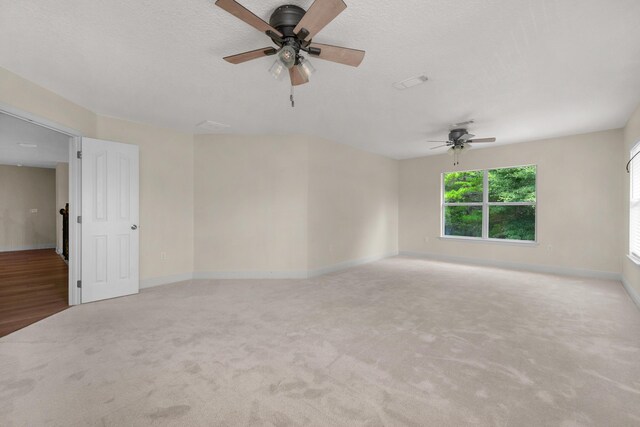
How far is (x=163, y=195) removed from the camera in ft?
15.1

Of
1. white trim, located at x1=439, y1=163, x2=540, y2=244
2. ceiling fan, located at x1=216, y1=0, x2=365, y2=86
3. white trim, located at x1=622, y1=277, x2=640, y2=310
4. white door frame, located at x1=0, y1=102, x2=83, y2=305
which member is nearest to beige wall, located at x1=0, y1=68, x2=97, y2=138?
white door frame, located at x1=0, y1=102, x2=83, y2=305

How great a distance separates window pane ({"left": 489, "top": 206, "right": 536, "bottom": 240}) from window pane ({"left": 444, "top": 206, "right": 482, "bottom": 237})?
0.27 m

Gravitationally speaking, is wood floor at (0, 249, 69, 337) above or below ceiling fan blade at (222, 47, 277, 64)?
below

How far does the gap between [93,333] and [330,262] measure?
370cm

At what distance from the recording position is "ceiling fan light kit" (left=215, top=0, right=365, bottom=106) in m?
1.62

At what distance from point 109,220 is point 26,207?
7.36 metres

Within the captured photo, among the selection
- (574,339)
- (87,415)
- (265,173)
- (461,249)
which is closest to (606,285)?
(461,249)

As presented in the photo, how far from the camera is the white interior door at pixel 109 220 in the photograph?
3.66 metres

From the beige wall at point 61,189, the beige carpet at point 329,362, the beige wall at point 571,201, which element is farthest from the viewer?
the beige wall at point 61,189

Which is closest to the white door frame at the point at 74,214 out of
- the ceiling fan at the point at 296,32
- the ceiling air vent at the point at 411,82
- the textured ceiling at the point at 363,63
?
the textured ceiling at the point at 363,63

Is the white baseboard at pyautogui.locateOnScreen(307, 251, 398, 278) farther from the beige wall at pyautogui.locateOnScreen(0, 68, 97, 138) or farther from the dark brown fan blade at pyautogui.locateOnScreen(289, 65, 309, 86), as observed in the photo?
the beige wall at pyautogui.locateOnScreen(0, 68, 97, 138)

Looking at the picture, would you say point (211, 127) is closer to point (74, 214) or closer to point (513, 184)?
point (74, 214)

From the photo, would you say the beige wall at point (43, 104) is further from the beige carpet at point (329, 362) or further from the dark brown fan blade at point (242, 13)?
the dark brown fan blade at point (242, 13)

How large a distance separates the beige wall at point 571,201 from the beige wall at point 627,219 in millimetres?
210
